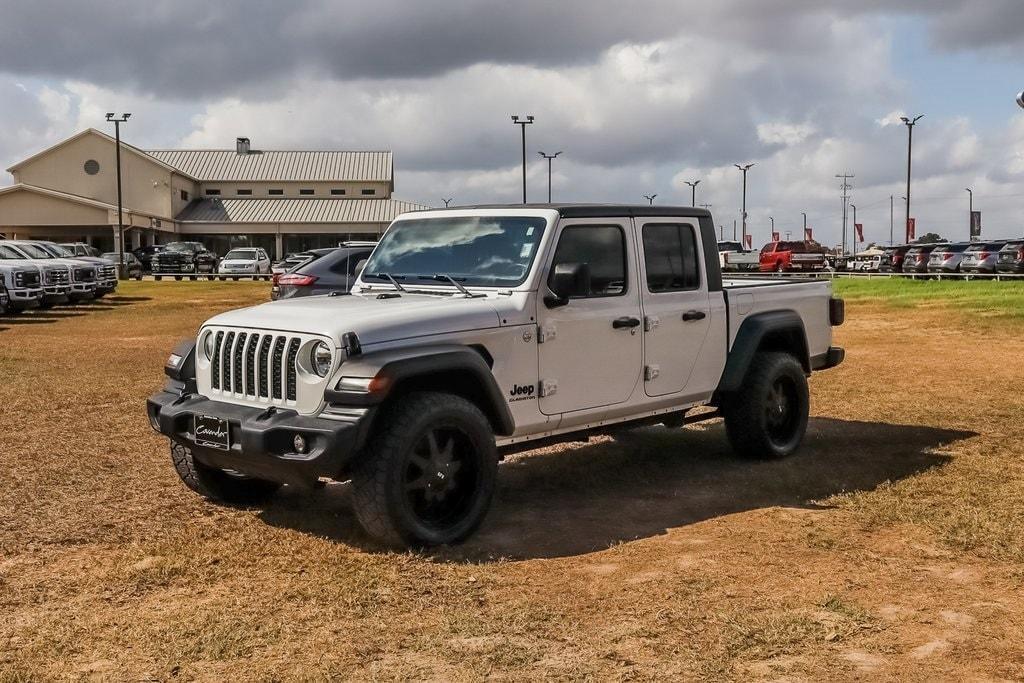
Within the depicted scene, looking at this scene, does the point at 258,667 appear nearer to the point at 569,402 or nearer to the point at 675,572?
the point at 675,572

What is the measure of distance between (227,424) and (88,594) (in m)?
1.09

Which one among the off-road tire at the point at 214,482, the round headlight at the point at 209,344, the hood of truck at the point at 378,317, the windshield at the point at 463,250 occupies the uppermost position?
the windshield at the point at 463,250

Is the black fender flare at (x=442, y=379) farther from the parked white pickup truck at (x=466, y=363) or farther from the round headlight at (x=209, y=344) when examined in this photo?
the round headlight at (x=209, y=344)

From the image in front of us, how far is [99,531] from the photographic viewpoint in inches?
251

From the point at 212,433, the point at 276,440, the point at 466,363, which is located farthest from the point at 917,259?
the point at 276,440

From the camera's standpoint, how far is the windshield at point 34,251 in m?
27.5

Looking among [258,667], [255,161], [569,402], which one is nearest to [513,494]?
[569,402]

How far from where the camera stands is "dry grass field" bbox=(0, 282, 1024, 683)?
4391 millimetres

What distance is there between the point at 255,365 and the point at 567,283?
1.81m

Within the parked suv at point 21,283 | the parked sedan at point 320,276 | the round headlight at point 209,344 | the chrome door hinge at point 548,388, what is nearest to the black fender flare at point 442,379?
the chrome door hinge at point 548,388

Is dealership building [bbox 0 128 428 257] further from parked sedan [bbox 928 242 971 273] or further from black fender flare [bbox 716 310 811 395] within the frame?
black fender flare [bbox 716 310 811 395]

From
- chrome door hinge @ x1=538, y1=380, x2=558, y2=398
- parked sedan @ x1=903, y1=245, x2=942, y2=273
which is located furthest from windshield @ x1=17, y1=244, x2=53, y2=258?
parked sedan @ x1=903, y1=245, x2=942, y2=273

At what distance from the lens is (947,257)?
41875 mm

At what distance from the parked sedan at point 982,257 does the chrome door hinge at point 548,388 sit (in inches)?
1443
